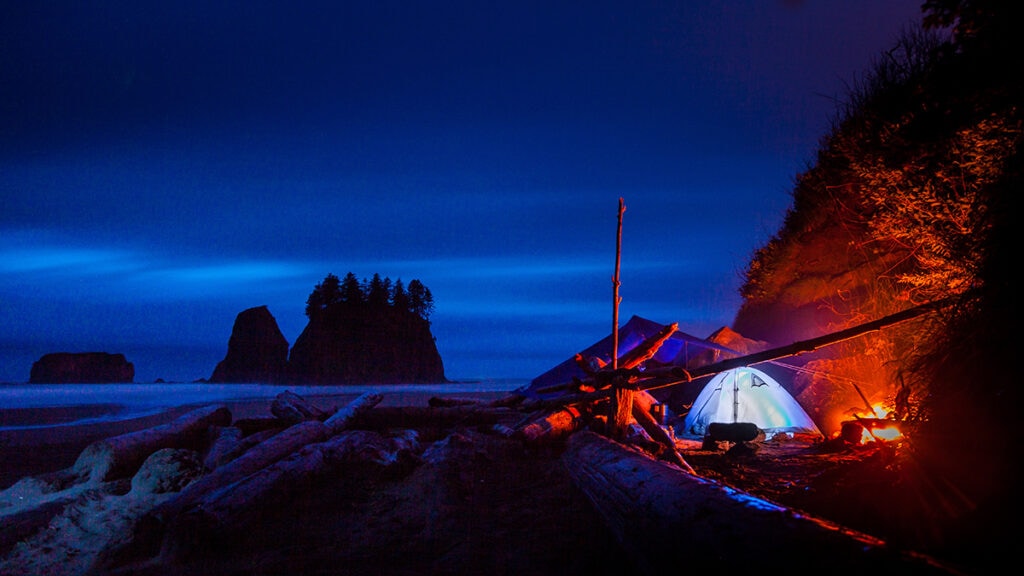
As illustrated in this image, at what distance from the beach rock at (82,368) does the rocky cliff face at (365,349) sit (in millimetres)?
15671

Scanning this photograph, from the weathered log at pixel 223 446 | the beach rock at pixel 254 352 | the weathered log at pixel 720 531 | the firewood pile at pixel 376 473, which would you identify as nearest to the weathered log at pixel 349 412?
the firewood pile at pixel 376 473

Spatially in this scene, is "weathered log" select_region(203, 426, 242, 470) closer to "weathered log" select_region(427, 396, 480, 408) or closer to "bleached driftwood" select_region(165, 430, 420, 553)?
"bleached driftwood" select_region(165, 430, 420, 553)

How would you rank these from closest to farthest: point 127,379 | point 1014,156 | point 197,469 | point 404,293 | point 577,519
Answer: point 1014,156
point 577,519
point 197,469
point 127,379
point 404,293

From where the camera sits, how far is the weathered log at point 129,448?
856 cm

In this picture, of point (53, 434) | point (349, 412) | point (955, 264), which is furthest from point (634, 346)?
point (53, 434)

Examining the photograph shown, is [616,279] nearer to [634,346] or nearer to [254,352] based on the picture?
[634,346]

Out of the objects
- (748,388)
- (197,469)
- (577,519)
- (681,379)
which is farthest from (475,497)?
(748,388)

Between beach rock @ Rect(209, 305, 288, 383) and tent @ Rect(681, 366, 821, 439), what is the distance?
176ft

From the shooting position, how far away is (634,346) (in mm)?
15906

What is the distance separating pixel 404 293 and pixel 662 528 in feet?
213

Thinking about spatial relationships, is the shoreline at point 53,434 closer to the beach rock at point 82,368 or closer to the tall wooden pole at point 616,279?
the tall wooden pole at point 616,279

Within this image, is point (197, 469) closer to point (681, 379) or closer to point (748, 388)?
point (681, 379)

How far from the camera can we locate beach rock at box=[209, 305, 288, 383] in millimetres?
58156

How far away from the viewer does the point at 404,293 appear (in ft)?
219
